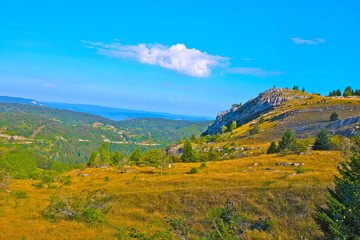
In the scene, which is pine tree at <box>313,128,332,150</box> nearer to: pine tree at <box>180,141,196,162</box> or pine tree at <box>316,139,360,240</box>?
pine tree at <box>180,141,196,162</box>

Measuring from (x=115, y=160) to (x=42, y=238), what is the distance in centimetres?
9654

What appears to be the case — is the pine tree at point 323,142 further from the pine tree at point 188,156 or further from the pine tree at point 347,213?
the pine tree at point 347,213

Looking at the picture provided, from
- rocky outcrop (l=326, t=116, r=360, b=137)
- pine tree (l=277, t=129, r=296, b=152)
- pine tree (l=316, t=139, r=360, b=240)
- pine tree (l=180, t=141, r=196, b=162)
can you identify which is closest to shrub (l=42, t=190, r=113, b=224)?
pine tree (l=316, t=139, r=360, b=240)

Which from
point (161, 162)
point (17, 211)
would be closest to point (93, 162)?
point (161, 162)

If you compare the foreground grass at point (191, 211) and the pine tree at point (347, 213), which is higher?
the pine tree at point (347, 213)

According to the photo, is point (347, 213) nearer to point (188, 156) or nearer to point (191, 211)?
point (191, 211)

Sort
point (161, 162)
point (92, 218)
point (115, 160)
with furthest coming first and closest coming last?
point (115, 160) → point (161, 162) → point (92, 218)

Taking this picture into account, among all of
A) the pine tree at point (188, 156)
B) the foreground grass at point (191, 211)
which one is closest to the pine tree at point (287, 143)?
the pine tree at point (188, 156)

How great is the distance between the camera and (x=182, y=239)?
1566 cm

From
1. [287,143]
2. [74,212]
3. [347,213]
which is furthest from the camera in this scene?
[287,143]

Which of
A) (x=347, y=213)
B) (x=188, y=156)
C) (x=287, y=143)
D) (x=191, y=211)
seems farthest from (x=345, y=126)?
(x=347, y=213)

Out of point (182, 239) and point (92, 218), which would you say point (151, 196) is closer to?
point (92, 218)

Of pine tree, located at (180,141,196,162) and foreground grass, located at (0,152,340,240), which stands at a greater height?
foreground grass, located at (0,152,340,240)

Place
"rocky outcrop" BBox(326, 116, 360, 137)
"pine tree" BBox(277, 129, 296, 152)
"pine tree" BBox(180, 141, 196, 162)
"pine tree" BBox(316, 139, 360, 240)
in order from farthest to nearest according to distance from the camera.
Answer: "pine tree" BBox(180, 141, 196, 162) < "rocky outcrop" BBox(326, 116, 360, 137) < "pine tree" BBox(277, 129, 296, 152) < "pine tree" BBox(316, 139, 360, 240)
